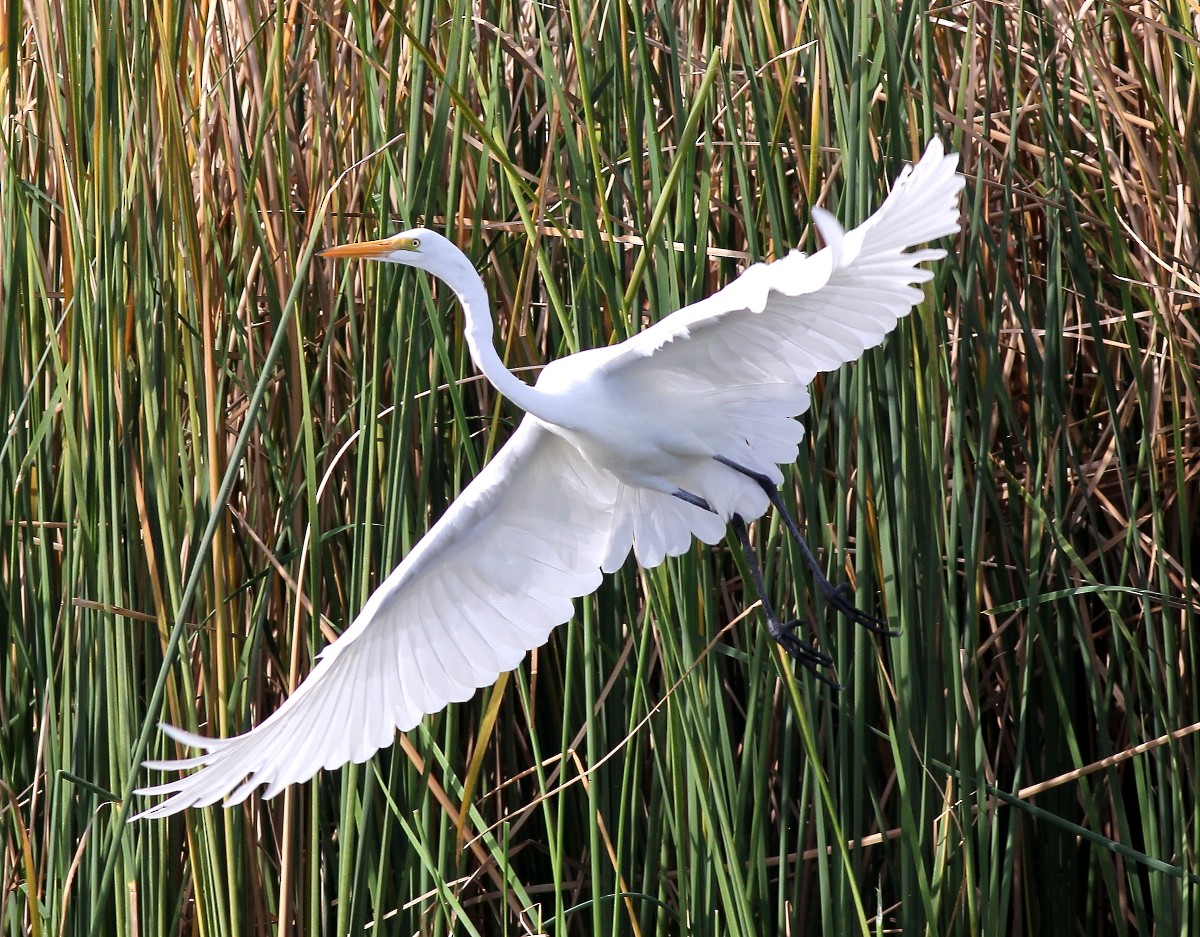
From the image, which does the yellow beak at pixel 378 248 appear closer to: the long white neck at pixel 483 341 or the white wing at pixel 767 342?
the long white neck at pixel 483 341

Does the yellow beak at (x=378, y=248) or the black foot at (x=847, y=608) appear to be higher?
the yellow beak at (x=378, y=248)

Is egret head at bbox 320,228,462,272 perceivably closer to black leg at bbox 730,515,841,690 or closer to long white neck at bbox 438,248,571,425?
long white neck at bbox 438,248,571,425

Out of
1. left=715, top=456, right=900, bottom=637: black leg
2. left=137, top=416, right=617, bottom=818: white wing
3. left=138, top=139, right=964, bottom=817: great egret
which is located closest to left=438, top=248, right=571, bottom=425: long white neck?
left=138, top=139, right=964, bottom=817: great egret

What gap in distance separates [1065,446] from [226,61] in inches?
49.1

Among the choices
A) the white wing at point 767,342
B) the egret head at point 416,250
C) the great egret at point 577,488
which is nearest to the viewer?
the white wing at point 767,342

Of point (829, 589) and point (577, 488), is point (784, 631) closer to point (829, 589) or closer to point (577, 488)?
point (829, 589)

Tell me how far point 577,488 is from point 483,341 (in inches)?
19.7

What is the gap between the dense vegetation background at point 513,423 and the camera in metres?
1.68

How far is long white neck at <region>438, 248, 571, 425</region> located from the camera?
164cm

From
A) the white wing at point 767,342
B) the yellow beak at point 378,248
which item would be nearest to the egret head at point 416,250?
the yellow beak at point 378,248

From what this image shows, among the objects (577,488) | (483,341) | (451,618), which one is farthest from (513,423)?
(483,341)

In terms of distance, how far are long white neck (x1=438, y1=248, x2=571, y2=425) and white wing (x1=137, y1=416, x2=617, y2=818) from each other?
0.18m

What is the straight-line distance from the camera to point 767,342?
1662mm

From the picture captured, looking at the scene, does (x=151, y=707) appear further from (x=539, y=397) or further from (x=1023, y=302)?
(x=1023, y=302)
